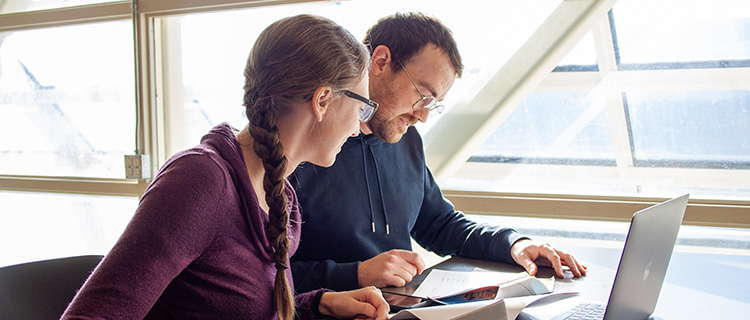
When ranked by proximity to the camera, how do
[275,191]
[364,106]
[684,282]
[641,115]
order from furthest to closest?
[641,115], [684,282], [364,106], [275,191]

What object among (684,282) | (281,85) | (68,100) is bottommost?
(684,282)

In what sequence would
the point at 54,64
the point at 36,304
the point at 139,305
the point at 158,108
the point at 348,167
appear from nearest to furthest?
the point at 139,305 < the point at 36,304 < the point at 348,167 < the point at 158,108 < the point at 54,64

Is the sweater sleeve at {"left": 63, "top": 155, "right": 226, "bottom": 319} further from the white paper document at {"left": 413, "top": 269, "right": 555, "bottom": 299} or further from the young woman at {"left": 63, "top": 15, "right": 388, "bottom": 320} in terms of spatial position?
the white paper document at {"left": 413, "top": 269, "right": 555, "bottom": 299}

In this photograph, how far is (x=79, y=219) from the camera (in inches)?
123

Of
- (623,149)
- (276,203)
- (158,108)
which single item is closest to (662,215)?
(276,203)

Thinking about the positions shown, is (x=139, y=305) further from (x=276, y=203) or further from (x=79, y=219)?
(x=79, y=219)

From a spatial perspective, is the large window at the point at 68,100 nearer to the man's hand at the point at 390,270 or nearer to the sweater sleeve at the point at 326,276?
the sweater sleeve at the point at 326,276

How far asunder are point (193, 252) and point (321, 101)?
423 mm

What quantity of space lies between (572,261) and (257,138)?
0.92 metres

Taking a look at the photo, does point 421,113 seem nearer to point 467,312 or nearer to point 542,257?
point 542,257

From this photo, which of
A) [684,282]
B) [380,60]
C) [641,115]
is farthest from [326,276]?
[641,115]

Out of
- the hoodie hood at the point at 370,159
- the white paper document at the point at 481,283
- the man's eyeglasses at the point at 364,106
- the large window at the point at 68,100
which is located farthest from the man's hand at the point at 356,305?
the large window at the point at 68,100

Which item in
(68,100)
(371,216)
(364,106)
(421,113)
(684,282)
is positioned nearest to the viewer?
(364,106)

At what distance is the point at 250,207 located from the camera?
3.40 ft
